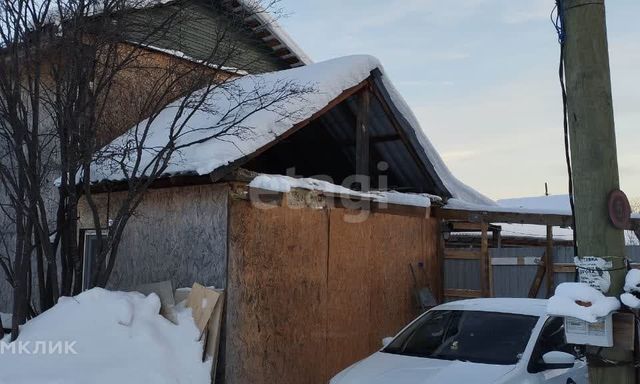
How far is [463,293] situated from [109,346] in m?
5.84

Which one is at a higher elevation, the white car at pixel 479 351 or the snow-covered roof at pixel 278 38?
the snow-covered roof at pixel 278 38

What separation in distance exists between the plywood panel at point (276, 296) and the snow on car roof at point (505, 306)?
1937 millimetres

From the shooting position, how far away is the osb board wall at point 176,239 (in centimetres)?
760

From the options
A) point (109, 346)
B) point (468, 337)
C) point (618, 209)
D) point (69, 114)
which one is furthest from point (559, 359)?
point (69, 114)

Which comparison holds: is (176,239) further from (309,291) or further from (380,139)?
(380,139)

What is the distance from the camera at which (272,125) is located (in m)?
8.08

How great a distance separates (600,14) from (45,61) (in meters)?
6.43

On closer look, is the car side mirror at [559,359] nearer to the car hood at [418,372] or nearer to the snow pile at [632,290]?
the car hood at [418,372]

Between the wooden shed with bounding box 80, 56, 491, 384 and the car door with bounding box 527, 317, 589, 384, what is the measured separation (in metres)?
3.22

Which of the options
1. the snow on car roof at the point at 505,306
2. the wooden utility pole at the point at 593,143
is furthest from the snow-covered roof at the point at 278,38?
the wooden utility pole at the point at 593,143

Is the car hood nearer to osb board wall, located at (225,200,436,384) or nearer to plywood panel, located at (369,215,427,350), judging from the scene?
osb board wall, located at (225,200,436,384)

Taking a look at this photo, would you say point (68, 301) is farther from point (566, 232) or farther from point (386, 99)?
point (566, 232)

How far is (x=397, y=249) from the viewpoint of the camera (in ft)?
32.1

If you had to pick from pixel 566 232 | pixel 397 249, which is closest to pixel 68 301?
pixel 397 249
